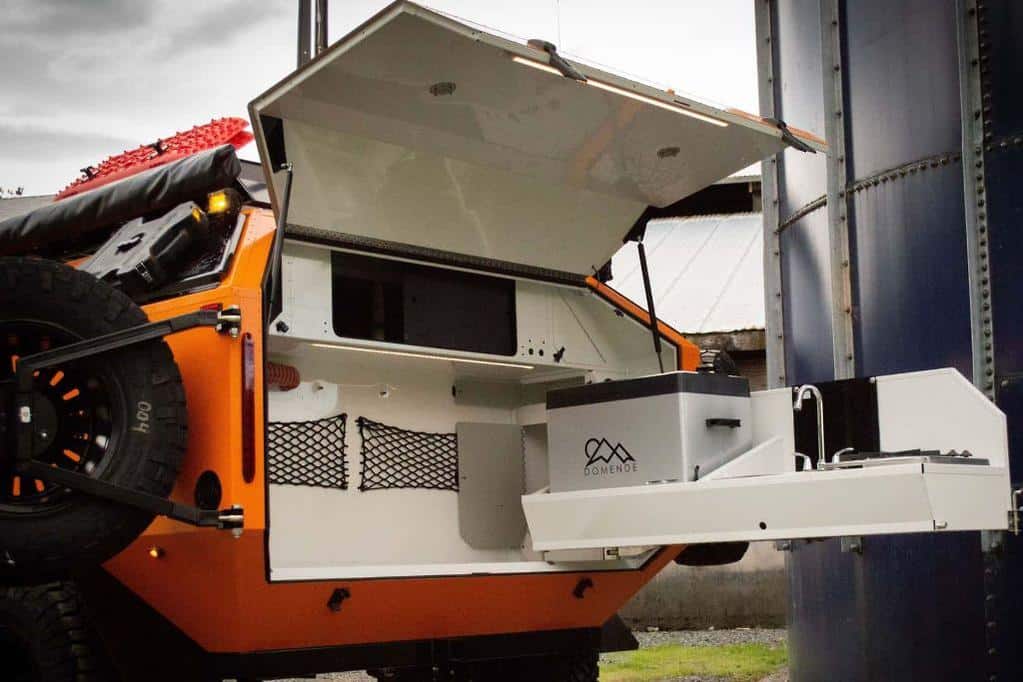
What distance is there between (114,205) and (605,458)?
2.19m

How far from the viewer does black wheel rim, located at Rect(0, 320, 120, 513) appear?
4.32m

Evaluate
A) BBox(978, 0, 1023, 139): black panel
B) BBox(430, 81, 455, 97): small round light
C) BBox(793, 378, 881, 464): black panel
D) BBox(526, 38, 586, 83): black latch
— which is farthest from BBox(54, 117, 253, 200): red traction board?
BBox(978, 0, 1023, 139): black panel

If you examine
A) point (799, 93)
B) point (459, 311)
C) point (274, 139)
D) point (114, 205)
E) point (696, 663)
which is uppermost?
point (799, 93)

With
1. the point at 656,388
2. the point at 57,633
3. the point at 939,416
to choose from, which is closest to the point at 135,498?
the point at 57,633

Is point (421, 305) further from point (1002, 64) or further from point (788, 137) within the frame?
point (1002, 64)

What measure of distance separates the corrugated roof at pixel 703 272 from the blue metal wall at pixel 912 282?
260 inches

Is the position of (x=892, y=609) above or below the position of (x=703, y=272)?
below

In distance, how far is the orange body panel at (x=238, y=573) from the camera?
4434 millimetres

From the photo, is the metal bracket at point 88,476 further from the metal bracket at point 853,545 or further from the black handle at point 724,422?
the metal bracket at point 853,545

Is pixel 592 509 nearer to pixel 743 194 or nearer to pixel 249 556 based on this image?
pixel 249 556

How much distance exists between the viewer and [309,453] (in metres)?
5.45

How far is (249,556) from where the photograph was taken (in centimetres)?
445

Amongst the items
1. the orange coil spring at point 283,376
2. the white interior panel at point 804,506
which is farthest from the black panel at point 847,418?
the orange coil spring at point 283,376

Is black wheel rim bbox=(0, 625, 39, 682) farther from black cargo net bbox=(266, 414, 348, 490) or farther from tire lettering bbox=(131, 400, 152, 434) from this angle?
black cargo net bbox=(266, 414, 348, 490)
